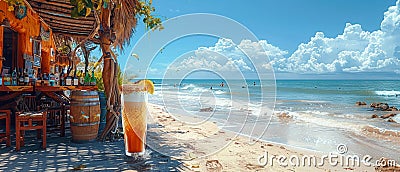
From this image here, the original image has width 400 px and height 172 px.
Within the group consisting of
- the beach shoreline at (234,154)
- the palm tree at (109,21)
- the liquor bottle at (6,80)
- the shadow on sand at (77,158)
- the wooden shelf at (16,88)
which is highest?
the palm tree at (109,21)

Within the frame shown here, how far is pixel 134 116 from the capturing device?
2758mm

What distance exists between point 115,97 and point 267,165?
232 centimetres

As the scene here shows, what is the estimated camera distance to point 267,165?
10.1 ft

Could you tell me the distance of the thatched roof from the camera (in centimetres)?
399

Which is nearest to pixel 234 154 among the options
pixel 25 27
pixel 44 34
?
pixel 25 27

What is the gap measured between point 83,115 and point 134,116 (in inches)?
40.5

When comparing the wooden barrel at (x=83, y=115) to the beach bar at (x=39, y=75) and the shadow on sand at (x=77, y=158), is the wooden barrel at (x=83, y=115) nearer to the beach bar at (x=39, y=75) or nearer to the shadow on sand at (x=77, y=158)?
→ the beach bar at (x=39, y=75)

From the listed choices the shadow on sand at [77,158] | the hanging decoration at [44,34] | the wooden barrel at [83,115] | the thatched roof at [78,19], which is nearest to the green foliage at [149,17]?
the thatched roof at [78,19]

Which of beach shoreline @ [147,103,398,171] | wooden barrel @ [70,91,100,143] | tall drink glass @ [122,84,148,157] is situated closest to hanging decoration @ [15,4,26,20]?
wooden barrel @ [70,91,100,143]

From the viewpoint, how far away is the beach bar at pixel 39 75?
3371 millimetres

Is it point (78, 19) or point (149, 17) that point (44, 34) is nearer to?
point (78, 19)

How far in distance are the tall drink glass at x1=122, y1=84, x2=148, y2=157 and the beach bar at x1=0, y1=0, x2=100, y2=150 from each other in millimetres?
895

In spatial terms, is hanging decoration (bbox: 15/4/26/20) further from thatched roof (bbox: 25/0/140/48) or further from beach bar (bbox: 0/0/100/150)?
thatched roof (bbox: 25/0/140/48)

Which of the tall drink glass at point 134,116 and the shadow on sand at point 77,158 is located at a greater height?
the tall drink glass at point 134,116
